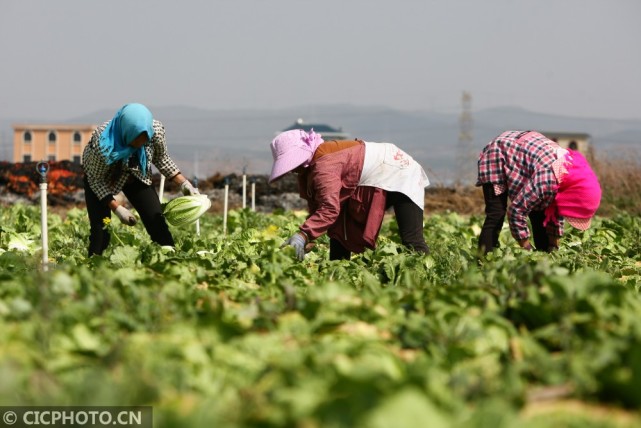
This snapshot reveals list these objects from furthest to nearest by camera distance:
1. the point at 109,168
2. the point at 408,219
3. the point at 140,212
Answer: the point at 140,212
the point at 109,168
the point at 408,219

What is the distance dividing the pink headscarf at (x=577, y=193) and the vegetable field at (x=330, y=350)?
2.02 meters

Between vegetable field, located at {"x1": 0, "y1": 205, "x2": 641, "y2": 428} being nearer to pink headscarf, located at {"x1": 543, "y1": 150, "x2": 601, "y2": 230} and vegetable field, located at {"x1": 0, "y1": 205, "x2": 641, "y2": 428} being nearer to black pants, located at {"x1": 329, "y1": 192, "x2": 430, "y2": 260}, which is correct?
black pants, located at {"x1": 329, "y1": 192, "x2": 430, "y2": 260}

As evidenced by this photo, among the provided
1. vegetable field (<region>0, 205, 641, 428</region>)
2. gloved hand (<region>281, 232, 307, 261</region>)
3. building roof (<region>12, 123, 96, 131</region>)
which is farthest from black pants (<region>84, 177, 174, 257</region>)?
building roof (<region>12, 123, 96, 131</region>)

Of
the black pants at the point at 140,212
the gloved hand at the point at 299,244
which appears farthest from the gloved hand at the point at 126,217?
the gloved hand at the point at 299,244

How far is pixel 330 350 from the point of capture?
2.42m

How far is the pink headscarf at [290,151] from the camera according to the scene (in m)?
4.95

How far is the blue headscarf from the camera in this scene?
17.8ft

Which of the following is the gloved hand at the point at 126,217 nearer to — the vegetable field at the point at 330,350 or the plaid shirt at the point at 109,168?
the plaid shirt at the point at 109,168

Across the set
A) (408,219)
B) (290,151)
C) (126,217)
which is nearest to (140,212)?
(126,217)

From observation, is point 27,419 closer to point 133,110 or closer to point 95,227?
point 133,110

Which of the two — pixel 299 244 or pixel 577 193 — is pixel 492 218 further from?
pixel 299 244

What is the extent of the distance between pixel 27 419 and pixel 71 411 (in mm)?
123

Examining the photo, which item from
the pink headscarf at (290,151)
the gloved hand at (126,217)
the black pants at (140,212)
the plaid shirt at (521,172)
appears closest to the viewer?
the pink headscarf at (290,151)

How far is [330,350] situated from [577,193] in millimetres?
3673
